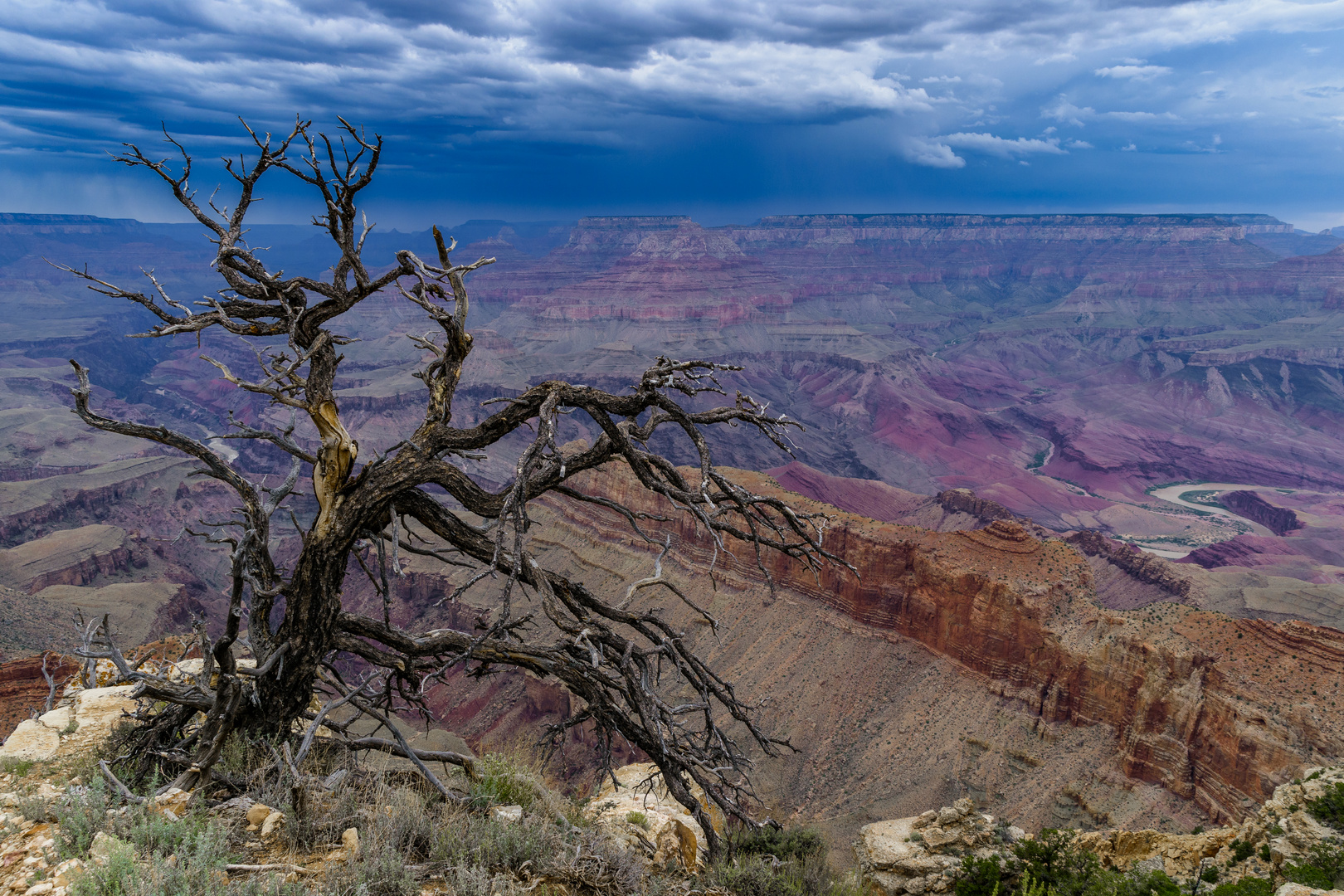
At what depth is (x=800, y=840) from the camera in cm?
1370

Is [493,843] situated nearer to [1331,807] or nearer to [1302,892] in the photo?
[1302,892]

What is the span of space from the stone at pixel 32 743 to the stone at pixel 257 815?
4.79m

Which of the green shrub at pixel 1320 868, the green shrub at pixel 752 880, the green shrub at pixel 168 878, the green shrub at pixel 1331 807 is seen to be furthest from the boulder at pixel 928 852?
the green shrub at pixel 168 878

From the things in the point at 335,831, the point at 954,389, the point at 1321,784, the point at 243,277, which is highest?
the point at 243,277

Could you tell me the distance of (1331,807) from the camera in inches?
441

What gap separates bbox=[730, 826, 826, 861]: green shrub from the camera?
10.4m

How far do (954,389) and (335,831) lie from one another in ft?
568

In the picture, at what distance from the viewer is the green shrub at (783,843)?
34.2 feet

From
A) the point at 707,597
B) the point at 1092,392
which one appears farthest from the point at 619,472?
the point at 1092,392

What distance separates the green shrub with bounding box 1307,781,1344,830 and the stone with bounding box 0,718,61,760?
58.9 ft

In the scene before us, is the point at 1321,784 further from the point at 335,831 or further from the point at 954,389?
the point at 954,389

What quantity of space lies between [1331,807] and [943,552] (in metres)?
25.0

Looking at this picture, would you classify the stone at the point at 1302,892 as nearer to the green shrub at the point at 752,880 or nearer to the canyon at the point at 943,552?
the green shrub at the point at 752,880

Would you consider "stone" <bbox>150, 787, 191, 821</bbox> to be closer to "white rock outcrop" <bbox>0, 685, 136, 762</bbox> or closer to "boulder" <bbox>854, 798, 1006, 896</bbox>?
"white rock outcrop" <bbox>0, 685, 136, 762</bbox>
